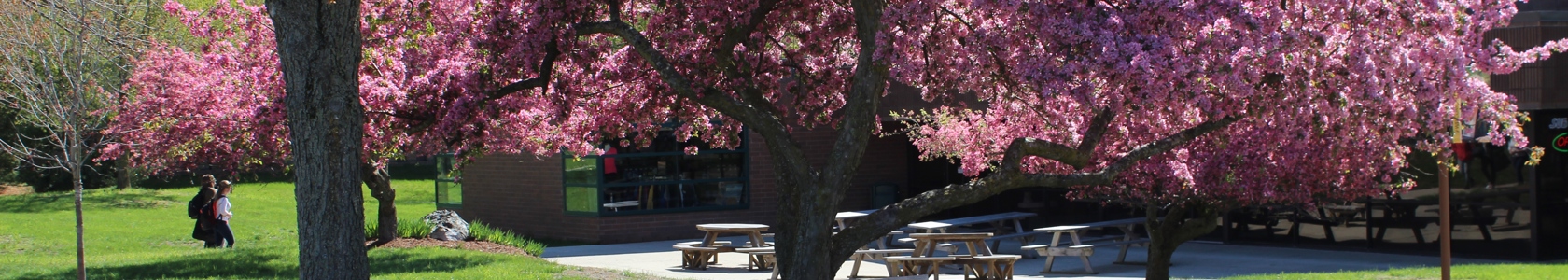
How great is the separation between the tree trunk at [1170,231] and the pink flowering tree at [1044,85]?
0.02 m

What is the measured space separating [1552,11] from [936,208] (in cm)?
845

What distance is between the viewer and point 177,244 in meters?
21.4

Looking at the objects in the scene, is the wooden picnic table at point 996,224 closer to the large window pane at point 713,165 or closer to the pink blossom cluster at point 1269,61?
the large window pane at point 713,165

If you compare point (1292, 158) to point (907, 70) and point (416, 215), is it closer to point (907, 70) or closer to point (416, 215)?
point (907, 70)

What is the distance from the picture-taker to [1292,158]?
882cm

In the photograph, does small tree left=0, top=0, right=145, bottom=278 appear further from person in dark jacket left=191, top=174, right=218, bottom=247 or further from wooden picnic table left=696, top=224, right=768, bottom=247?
wooden picnic table left=696, top=224, right=768, bottom=247

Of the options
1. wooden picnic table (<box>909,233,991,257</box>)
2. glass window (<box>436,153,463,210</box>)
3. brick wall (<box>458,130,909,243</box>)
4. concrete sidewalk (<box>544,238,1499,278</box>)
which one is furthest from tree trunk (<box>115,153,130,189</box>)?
wooden picnic table (<box>909,233,991,257</box>)

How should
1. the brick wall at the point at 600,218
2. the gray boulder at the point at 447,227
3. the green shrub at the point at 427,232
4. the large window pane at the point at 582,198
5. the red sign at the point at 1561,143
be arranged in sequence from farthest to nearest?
the brick wall at the point at 600,218 < the large window pane at the point at 582,198 < the gray boulder at the point at 447,227 < the green shrub at the point at 427,232 < the red sign at the point at 1561,143

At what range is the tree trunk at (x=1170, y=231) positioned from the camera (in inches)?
412

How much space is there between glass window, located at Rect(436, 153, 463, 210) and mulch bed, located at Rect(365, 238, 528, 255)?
19.0 ft

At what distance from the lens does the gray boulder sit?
700 inches

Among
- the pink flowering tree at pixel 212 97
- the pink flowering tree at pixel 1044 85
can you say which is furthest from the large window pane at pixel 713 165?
the pink flowering tree at pixel 1044 85

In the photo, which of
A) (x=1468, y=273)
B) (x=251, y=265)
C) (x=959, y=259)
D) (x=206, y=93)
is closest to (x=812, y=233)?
(x=959, y=259)

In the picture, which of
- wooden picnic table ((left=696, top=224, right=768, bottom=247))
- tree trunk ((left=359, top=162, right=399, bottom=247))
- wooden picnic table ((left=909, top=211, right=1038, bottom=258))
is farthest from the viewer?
tree trunk ((left=359, top=162, right=399, bottom=247))
